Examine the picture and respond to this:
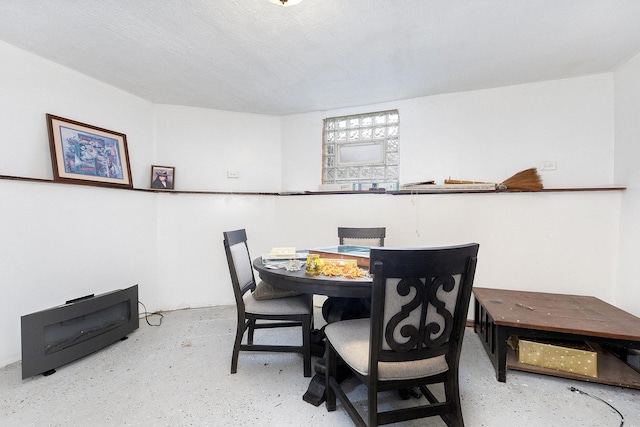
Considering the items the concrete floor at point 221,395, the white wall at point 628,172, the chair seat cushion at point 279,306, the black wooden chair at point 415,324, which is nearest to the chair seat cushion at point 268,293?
the chair seat cushion at point 279,306

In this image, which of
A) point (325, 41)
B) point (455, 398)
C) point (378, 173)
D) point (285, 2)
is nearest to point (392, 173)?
point (378, 173)

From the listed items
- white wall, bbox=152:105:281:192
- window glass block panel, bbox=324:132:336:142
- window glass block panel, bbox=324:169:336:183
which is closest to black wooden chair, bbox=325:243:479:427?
window glass block panel, bbox=324:169:336:183

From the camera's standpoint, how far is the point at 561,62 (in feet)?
6.98

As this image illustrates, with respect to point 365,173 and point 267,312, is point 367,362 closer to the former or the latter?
point 267,312

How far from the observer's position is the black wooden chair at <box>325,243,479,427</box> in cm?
101

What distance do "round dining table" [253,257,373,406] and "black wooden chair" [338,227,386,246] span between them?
41.1 inches

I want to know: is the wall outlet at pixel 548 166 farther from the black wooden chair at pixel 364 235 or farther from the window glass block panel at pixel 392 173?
the black wooden chair at pixel 364 235

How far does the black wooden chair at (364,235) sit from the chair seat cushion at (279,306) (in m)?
0.88

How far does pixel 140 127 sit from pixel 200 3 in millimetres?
1829

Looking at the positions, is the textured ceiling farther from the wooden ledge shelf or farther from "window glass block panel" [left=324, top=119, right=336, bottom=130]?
the wooden ledge shelf

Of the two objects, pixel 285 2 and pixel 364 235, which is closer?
pixel 285 2

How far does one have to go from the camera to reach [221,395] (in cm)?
161

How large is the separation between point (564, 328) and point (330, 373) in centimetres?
143

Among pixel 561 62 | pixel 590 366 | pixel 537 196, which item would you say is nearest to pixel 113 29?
pixel 561 62
